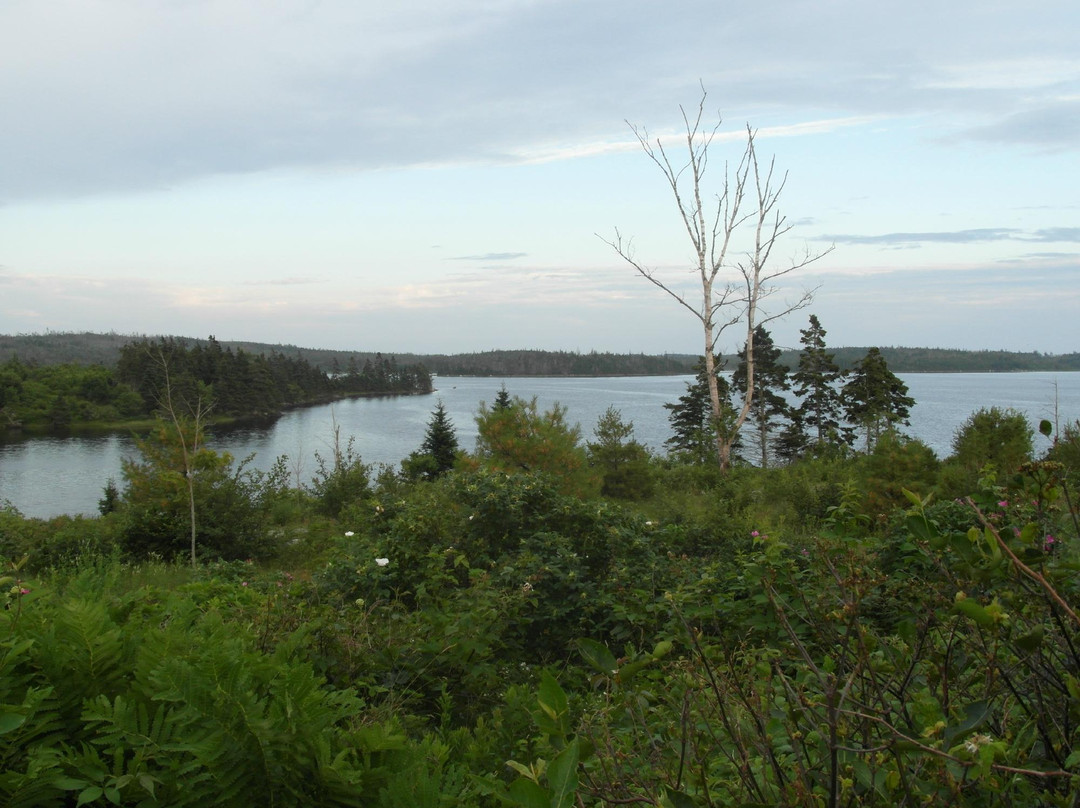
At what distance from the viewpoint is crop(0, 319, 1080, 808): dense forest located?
1180 millimetres

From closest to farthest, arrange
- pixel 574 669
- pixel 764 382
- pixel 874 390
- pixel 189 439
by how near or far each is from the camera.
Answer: pixel 574 669 < pixel 189 439 < pixel 874 390 < pixel 764 382

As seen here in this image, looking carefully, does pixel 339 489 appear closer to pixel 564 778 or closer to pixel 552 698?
pixel 552 698

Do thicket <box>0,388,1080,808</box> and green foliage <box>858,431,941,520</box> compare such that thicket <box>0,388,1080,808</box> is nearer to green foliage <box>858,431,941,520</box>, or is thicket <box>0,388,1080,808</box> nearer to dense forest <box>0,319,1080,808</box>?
dense forest <box>0,319,1080,808</box>

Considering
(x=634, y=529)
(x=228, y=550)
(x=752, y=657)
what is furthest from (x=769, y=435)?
(x=752, y=657)

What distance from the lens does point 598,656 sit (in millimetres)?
1124

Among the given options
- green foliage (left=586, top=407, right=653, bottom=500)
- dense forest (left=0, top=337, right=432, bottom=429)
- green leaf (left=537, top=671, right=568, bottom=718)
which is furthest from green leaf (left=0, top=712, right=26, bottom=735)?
dense forest (left=0, top=337, right=432, bottom=429)

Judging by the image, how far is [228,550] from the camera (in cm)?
1326

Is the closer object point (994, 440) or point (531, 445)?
point (994, 440)

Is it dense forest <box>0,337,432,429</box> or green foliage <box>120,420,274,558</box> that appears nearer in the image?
green foliage <box>120,420,274,558</box>

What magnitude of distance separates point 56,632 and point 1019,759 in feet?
6.94

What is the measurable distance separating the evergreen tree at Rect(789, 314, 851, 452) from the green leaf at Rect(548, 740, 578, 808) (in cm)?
3662

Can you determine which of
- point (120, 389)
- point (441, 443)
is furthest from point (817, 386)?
point (120, 389)

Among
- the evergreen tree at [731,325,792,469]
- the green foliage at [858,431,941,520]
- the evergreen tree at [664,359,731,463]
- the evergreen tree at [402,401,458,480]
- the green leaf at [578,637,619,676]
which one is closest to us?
the green leaf at [578,637,619,676]

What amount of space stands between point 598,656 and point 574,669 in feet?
9.86
